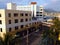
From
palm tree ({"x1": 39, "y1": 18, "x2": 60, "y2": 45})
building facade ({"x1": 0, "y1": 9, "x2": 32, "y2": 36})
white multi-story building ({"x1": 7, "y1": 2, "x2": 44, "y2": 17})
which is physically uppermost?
white multi-story building ({"x1": 7, "y1": 2, "x2": 44, "y2": 17})

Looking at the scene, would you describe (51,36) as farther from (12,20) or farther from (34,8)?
(34,8)

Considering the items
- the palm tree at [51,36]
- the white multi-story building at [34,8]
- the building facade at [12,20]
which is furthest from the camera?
the white multi-story building at [34,8]

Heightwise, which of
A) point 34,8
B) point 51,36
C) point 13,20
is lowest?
point 51,36

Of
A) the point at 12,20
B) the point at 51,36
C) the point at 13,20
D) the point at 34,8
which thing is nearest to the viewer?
the point at 51,36

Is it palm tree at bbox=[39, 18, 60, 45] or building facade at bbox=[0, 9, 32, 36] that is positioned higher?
building facade at bbox=[0, 9, 32, 36]

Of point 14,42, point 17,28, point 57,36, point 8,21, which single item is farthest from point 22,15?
point 14,42

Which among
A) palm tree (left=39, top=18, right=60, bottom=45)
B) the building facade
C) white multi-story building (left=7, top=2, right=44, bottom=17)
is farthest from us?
white multi-story building (left=7, top=2, right=44, bottom=17)

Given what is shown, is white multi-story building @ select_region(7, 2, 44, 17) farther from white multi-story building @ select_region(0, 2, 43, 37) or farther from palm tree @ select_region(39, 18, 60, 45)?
palm tree @ select_region(39, 18, 60, 45)

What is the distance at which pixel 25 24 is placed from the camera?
35.5 metres

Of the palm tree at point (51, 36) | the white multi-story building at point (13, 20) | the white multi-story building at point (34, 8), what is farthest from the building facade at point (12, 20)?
the white multi-story building at point (34, 8)

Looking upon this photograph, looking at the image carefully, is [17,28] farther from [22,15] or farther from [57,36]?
[57,36]

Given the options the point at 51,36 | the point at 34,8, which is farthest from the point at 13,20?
the point at 34,8

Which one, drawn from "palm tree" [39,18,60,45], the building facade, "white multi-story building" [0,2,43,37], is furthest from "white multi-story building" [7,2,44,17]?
"palm tree" [39,18,60,45]

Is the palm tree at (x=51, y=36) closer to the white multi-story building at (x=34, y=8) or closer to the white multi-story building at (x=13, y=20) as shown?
the white multi-story building at (x=13, y=20)
